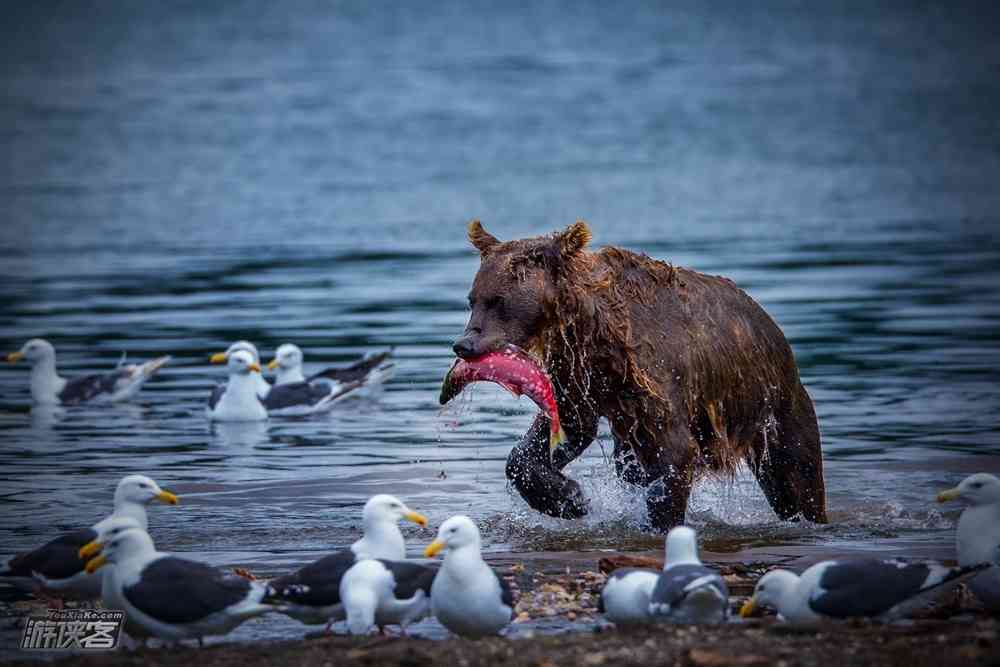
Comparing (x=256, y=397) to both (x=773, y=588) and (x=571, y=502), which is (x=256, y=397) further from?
(x=773, y=588)

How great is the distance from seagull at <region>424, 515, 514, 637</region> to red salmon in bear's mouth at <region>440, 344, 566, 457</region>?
48.8 inches

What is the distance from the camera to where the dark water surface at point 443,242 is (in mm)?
12523

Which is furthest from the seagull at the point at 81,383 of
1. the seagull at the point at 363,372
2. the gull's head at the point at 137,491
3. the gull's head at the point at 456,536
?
the gull's head at the point at 456,536

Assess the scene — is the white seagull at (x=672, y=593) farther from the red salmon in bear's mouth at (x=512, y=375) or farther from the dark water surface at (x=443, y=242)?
the dark water surface at (x=443, y=242)

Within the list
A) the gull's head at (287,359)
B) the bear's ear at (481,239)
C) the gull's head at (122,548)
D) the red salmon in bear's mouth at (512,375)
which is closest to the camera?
the gull's head at (122,548)

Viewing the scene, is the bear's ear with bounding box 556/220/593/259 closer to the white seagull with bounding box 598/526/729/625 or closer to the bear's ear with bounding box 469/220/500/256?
the bear's ear with bounding box 469/220/500/256

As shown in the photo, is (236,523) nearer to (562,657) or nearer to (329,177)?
(562,657)

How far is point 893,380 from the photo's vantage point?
17.2m

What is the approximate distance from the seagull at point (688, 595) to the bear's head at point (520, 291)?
5.91 ft

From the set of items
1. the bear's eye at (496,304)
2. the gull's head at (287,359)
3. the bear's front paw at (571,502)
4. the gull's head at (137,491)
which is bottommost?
the gull's head at (137,491)

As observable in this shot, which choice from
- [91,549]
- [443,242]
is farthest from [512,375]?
[443,242]

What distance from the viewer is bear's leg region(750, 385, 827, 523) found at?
10.8 metres

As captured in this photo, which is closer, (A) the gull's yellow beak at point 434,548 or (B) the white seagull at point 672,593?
(B) the white seagull at point 672,593

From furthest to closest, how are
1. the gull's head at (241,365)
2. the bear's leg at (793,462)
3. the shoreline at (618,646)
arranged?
the gull's head at (241,365) → the bear's leg at (793,462) → the shoreline at (618,646)
